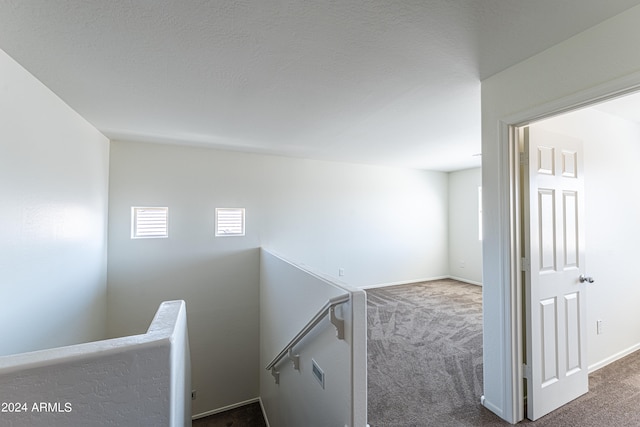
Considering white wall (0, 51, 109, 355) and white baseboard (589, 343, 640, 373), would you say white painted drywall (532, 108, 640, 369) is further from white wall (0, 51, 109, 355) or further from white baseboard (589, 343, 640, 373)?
white wall (0, 51, 109, 355)

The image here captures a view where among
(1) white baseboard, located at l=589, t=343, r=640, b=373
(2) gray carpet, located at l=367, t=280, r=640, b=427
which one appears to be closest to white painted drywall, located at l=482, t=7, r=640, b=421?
(2) gray carpet, located at l=367, t=280, r=640, b=427

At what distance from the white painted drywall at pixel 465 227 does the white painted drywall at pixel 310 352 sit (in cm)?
452

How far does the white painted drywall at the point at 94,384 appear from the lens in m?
0.78

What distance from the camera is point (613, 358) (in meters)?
2.56

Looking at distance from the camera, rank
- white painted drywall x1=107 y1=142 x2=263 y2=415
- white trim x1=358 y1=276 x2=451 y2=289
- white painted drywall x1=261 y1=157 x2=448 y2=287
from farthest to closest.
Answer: white trim x1=358 y1=276 x2=451 y2=289, white painted drywall x1=261 y1=157 x2=448 y2=287, white painted drywall x1=107 y1=142 x2=263 y2=415

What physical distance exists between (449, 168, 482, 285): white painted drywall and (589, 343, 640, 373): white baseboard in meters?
2.76

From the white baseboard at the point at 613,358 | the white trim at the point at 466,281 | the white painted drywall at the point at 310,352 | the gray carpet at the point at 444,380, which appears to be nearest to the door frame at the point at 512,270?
the gray carpet at the point at 444,380

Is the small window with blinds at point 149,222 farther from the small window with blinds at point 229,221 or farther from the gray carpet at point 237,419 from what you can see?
the gray carpet at point 237,419

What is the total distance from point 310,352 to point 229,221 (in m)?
2.66

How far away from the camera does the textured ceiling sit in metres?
1.30

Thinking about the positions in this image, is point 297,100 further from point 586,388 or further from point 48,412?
point 586,388

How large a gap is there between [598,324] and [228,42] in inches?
153

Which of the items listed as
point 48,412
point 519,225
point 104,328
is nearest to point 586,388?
point 519,225

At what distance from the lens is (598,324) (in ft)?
7.99
